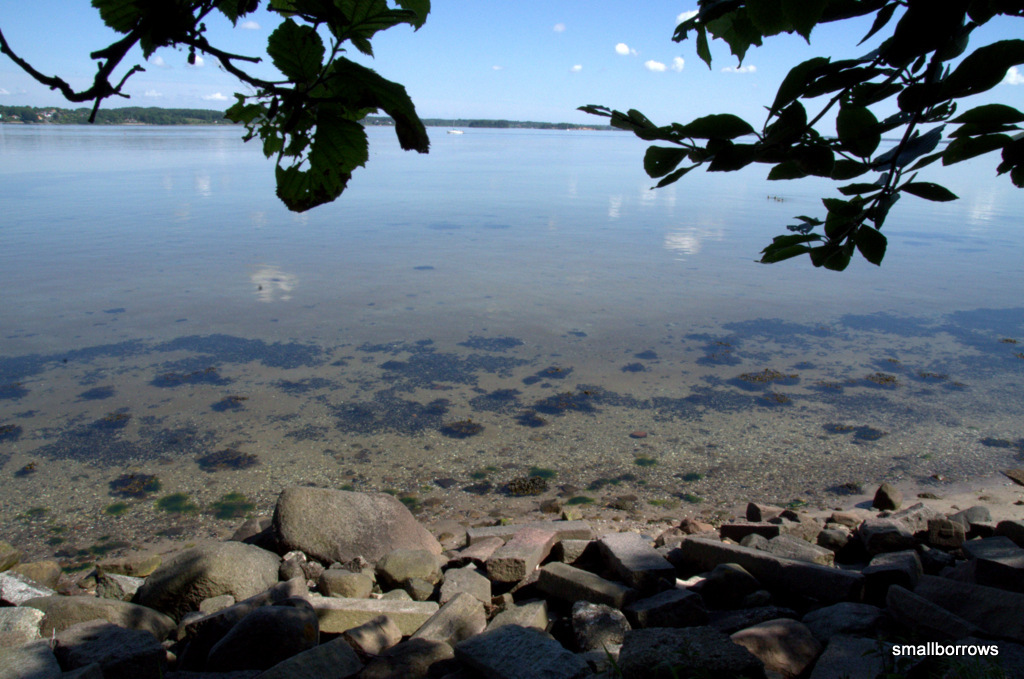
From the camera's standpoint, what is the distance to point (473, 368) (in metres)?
8.11

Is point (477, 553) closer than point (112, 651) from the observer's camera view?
No

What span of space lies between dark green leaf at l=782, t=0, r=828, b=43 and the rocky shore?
1.98 m

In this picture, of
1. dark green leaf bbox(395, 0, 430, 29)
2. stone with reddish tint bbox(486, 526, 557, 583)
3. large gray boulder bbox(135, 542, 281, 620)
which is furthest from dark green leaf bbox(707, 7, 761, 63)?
large gray boulder bbox(135, 542, 281, 620)

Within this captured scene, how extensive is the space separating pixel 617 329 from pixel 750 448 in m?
3.40

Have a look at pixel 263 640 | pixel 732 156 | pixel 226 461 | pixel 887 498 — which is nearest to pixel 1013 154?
pixel 732 156

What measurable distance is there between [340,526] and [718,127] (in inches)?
156

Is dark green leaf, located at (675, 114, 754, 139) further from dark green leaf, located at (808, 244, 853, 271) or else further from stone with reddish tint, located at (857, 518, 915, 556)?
stone with reddish tint, located at (857, 518, 915, 556)

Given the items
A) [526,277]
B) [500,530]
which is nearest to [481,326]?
[526,277]

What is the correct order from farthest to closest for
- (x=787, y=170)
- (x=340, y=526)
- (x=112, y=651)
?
1. (x=340, y=526)
2. (x=112, y=651)
3. (x=787, y=170)

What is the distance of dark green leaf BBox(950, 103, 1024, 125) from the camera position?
1281mm

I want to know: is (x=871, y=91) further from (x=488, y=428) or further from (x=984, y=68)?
(x=488, y=428)

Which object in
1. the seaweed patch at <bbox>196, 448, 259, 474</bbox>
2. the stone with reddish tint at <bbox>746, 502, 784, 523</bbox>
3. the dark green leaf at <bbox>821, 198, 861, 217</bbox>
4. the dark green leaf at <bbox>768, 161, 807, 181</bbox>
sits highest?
the dark green leaf at <bbox>768, 161, 807, 181</bbox>

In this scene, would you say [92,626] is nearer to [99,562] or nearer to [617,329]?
[99,562]

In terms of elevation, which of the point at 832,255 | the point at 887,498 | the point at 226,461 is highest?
the point at 832,255
